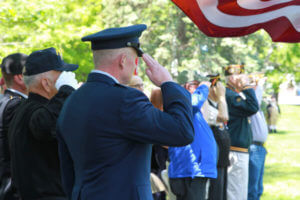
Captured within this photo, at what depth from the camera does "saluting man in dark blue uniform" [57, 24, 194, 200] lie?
2.42 metres

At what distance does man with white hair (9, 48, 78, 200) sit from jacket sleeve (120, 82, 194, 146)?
1.09m

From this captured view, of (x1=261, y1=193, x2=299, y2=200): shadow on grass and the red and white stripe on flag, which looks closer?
the red and white stripe on flag

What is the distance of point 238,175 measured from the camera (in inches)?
283

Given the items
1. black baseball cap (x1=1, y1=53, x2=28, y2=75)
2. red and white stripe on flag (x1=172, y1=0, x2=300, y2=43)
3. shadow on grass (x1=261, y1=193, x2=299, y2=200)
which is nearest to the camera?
red and white stripe on flag (x1=172, y1=0, x2=300, y2=43)

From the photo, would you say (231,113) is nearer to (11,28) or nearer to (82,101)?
(82,101)

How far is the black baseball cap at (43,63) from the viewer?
3.64 metres

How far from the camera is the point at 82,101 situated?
2559 mm

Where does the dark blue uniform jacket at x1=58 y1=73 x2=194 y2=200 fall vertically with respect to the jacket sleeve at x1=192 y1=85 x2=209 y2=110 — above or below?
above

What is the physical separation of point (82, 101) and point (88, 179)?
0.42 metres

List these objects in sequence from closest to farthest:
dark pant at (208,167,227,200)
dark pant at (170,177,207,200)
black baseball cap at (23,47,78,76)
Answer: black baseball cap at (23,47,78,76)
dark pant at (170,177,207,200)
dark pant at (208,167,227,200)

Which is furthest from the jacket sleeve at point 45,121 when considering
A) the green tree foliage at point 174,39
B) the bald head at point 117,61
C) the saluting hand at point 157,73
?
the green tree foliage at point 174,39

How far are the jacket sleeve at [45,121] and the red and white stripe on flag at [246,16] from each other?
1446 millimetres

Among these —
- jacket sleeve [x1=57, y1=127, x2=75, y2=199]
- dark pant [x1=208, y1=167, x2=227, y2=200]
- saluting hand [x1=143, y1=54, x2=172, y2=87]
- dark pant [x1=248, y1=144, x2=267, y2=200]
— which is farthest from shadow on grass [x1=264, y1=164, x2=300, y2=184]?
saluting hand [x1=143, y1=54, x2=172, y2=87]

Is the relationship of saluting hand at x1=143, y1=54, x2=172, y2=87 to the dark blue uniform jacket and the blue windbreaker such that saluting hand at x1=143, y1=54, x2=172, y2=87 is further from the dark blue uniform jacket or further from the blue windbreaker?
the blue windbreaker
